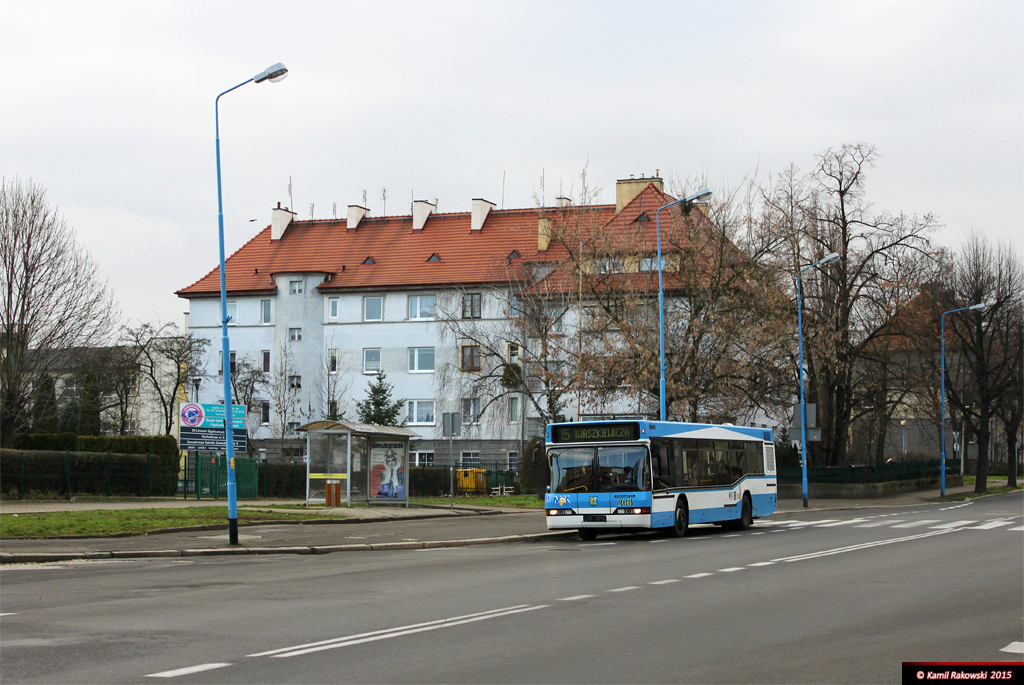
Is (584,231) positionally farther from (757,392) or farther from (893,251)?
(893,251)

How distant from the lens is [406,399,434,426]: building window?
6894 cm

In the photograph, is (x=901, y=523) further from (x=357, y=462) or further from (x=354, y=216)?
(x=354, y=216)

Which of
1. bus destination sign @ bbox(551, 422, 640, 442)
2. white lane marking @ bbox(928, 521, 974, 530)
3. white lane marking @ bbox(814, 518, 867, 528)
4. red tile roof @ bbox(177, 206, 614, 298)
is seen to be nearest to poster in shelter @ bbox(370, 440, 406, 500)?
bus destination sign @ bbox(551, 422, 640, 442)

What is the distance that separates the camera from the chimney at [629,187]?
65625mm

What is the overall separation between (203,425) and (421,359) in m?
24.5

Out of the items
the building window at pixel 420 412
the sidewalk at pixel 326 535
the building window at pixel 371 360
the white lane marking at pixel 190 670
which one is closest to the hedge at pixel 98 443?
the sidewalk at pixel 326 535

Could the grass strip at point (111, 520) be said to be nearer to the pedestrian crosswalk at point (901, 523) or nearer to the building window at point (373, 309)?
the pedestrian crosswalk at point (901, 523)

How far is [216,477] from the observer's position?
4100 cm

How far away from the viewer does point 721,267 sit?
38.1 meters

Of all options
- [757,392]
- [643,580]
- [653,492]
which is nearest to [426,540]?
[653,492]

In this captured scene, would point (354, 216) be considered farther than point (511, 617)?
Yes

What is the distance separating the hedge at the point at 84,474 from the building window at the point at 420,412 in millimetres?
28582

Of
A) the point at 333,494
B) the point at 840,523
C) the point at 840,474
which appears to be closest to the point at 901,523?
the point at 840,523

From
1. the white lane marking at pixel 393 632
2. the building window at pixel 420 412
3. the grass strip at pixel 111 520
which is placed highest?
the building window at pixel 420 412
